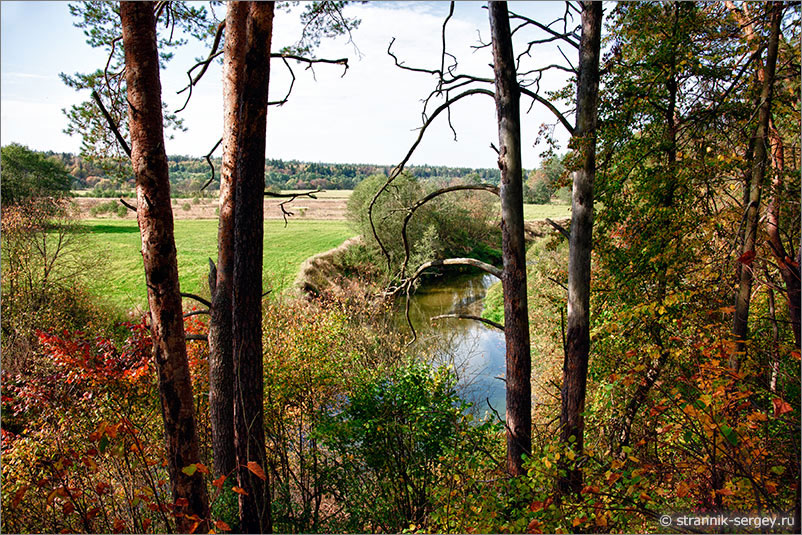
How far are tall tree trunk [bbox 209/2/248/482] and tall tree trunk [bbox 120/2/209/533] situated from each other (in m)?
1.12

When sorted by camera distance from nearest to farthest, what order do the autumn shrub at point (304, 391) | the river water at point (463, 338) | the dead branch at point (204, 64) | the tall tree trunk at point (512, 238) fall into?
the tall tree trunk at point (512, 238)
the dead branch at point (204, 64)
the autumn shrub at point (304, 391)
the river water at point (463, 338)

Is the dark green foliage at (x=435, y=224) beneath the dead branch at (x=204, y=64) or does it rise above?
beneath

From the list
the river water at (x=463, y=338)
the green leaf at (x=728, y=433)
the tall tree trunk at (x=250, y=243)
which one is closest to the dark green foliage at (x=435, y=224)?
the river water at (x=463, y=338)

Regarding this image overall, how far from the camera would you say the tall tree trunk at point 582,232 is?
4.34 meters

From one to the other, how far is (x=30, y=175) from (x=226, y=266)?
49.9ft

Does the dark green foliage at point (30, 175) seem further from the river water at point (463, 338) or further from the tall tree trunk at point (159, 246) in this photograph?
the tall tree trunk at point (159, 246)

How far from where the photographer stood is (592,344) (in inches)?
269

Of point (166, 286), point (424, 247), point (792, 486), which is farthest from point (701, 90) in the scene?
point (424, 247)

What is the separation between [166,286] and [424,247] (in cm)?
1727

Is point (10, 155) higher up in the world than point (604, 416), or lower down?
higher up

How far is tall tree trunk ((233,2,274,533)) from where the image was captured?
358 centimetres

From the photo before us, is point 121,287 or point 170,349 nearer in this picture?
point 170,349

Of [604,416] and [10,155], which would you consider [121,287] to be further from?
[604,416]

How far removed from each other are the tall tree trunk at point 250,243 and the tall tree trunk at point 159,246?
404mm
